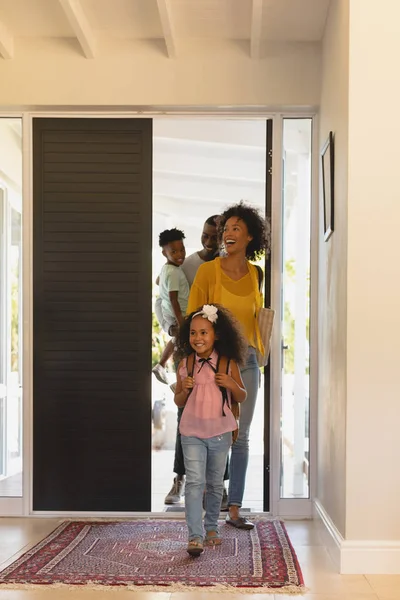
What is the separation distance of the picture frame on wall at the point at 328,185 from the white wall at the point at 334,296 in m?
0.05

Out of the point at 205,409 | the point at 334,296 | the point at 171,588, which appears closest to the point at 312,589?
the point at 171,588

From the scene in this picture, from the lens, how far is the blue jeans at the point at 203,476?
3234mm

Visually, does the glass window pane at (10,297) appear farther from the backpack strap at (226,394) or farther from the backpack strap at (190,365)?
the backpack strap at (226,394)

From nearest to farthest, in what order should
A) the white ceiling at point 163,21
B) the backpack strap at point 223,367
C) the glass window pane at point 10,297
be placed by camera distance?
the backpack strap at point 223,367, the white ceiling at point 163,21, the glass window pane at point 10,297

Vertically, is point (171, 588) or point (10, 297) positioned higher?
point (10, 297)

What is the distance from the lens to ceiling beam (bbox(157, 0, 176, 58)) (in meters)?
3.45

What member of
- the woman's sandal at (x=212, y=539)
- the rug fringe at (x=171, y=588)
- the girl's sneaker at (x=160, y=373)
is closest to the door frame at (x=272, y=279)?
the girl's sneaker at (x=160, y=373)

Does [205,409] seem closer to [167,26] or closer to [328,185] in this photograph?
[328,185]

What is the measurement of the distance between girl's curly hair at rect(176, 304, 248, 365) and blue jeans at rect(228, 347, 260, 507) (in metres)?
0.26

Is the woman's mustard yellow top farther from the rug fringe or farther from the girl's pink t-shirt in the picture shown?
the rug fringe

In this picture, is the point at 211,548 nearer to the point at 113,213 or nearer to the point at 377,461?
the point at 377,461

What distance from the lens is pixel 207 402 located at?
331 centimetres

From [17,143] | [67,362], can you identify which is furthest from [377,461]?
[17,143]

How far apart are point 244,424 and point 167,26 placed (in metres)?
1.79
